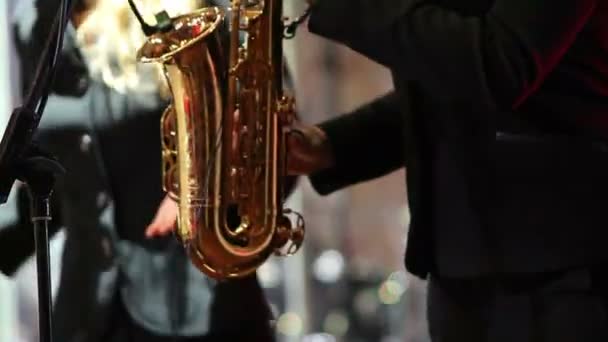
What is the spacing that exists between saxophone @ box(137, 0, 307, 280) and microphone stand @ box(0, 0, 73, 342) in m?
0.31

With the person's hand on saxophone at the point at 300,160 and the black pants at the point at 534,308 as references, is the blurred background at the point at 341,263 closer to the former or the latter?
the person's hand on saxophone at the point at 300,160

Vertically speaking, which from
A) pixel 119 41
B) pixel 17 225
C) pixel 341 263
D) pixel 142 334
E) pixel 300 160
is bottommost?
pixel 341 263

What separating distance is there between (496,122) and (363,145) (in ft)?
1.03

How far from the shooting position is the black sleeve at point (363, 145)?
169 cm

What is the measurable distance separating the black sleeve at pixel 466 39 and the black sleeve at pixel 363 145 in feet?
1.03

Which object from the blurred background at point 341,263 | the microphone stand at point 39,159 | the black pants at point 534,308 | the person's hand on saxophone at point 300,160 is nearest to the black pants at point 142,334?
the person's hand on saxophone at point 300,160

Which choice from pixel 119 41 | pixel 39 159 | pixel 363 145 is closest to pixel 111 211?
pixel 119 41

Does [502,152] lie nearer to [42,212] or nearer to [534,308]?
[534,308]

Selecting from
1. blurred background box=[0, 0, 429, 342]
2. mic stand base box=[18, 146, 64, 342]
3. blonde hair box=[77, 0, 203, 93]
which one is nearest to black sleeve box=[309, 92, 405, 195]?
blonde hair box=[77, 0, 203, 93]

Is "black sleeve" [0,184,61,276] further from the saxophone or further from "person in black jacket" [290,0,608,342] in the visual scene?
"person in black jacket" [290,0,608,342]

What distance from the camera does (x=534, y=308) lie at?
1.39 meters

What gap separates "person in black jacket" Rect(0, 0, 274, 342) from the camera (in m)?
1.69

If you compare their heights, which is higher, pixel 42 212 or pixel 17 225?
pixel 42 212

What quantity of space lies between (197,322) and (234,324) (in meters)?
0.06
